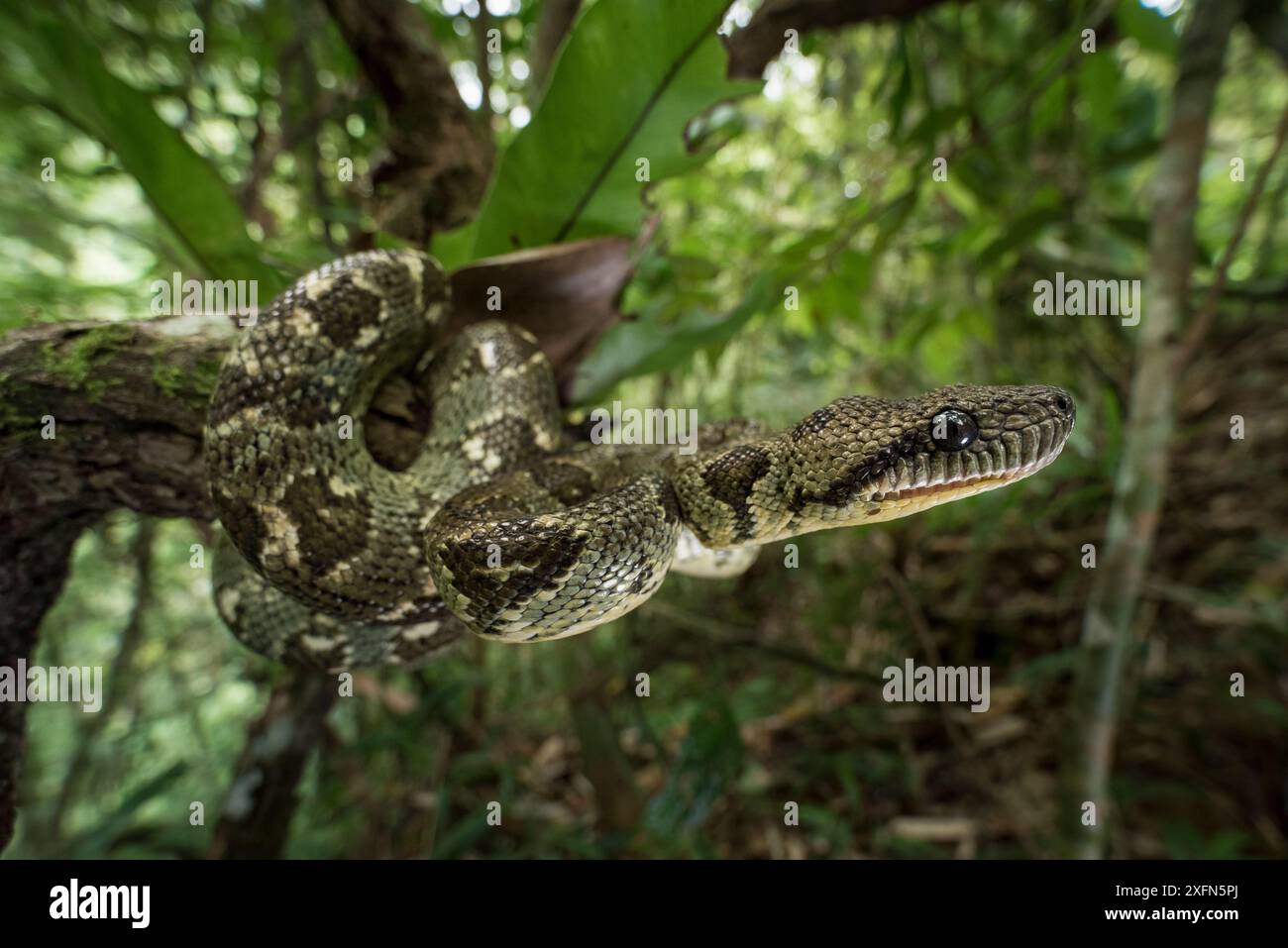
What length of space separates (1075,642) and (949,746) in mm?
900

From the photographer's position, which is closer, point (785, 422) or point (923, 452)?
point (923, 452)

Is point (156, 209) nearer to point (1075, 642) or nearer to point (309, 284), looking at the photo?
point (309, 284)

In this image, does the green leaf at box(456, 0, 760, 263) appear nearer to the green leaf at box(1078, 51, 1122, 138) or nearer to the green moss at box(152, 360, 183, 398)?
the green moss at box(152, 360, 183, 398)

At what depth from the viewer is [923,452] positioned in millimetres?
1600

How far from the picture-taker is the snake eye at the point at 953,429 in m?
1.58

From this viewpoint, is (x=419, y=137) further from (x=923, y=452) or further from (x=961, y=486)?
(x=961, y=486)

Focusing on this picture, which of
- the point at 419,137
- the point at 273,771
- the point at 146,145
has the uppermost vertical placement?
the point at 419,137

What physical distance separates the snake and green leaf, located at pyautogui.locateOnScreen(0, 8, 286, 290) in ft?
1.81

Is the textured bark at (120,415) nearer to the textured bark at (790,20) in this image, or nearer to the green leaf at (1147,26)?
the textured bark at (790,20)

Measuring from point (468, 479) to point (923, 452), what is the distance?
1081mm

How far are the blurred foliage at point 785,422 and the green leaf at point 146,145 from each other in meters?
0.01

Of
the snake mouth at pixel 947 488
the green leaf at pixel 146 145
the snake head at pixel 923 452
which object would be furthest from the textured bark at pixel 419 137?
the snake mouth at pixel 947 488

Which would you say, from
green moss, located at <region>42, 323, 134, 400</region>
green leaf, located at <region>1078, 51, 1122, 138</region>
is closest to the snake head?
green moss, located at <region>42, 323, 134, 400</region>

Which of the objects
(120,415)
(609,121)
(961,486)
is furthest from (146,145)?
(961,486)
